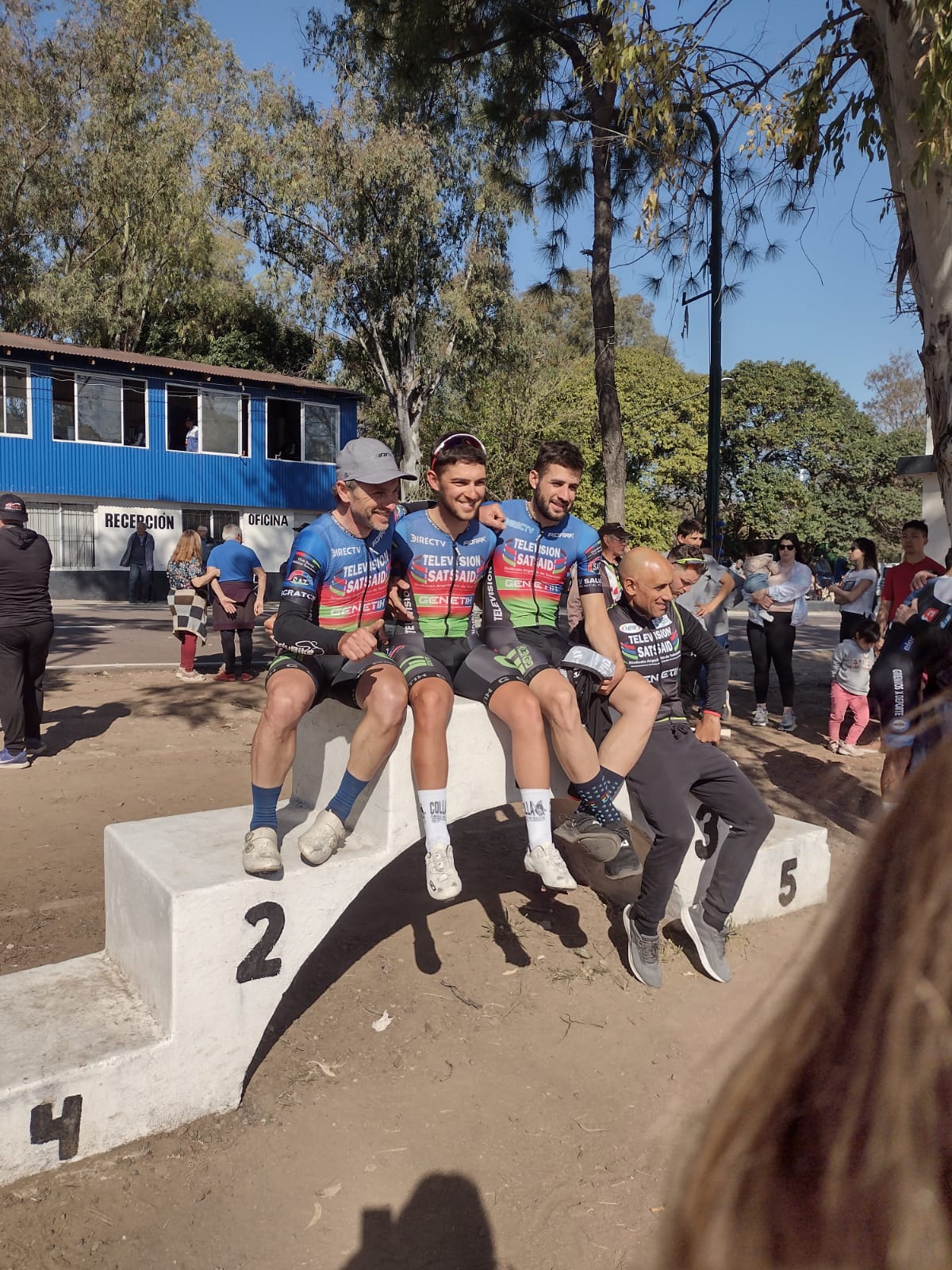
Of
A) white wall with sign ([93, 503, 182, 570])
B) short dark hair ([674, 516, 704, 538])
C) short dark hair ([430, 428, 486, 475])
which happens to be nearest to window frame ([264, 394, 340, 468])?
white wall with sign ([93, 503, 182, 570])

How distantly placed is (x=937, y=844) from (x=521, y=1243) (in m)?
2.64

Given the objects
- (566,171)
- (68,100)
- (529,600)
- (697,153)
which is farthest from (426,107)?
(529,600)

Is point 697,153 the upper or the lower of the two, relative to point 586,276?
lower

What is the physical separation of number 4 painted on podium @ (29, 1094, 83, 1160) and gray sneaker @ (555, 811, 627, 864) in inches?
81.7

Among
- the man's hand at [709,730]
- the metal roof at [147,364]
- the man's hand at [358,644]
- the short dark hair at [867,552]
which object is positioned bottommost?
the man's hand at [709,730]

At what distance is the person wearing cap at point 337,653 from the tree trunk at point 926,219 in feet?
9.50

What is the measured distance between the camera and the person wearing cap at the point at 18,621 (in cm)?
725

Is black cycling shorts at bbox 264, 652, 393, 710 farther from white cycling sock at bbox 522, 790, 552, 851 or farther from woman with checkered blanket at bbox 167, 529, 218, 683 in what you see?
woman with checkered blanket at bbox 167, 529, 218, 683

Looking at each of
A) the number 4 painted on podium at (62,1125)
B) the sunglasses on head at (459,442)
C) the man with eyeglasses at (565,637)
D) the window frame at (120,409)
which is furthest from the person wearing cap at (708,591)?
the window frame at (120,409)

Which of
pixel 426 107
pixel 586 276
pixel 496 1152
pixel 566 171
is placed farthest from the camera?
pixel 586 276

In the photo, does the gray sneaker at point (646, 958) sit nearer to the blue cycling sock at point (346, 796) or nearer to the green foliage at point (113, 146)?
the blue cycling sock at point (346, 796)

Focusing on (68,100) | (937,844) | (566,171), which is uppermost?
(68,100)

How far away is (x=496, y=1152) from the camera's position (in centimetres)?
321

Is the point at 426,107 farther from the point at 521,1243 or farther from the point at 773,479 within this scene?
the point at 521,1243
